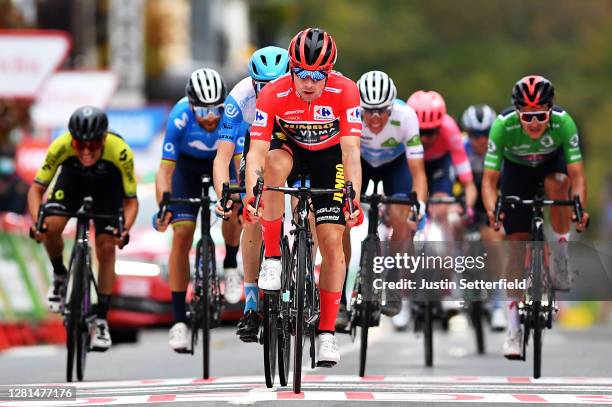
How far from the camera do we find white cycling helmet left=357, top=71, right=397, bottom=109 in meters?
15.7

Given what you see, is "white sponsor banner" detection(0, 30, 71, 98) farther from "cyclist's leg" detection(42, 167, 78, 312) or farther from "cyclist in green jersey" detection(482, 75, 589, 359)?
"cyclist in green jersey" detection(482, 75, 589, 359)

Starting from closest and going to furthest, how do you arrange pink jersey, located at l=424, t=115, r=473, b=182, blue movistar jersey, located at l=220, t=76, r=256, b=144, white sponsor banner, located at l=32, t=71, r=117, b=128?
1. blue movistar jersey, located at l=220, t=76, r=256, b=144
2. pink jersey, located at l=424, t=115, r=473, b=182
3. white sponsor banner, located at l=32, t=71, r=117, b=128

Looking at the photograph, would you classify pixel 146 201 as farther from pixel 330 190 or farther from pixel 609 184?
pixel 609 184

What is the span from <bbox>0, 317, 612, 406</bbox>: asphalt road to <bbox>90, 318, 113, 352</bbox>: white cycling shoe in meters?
0.27

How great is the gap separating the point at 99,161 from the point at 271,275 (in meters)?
3.00

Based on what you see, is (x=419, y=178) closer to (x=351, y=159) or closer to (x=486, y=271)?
(x=486, y=271)

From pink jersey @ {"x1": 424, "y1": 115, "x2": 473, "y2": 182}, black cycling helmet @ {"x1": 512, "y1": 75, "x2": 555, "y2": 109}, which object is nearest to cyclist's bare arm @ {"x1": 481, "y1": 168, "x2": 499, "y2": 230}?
black cycling helmet @ {"x1": 512, "y1": 75, "x2": 555, "y2": 109}

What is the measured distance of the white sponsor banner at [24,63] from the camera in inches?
885

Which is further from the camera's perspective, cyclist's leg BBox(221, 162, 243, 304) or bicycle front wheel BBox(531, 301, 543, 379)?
cyclist's leg BBox(221, 162, 243, 304)

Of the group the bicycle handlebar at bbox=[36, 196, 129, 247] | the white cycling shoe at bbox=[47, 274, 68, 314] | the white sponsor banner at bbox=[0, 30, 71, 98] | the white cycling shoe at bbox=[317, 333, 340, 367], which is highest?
the white sponsor banner at bbox=[0, 30, 71, 98]

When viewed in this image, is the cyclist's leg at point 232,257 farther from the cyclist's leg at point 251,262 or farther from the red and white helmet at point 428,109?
the red and white helmet at point 428,109

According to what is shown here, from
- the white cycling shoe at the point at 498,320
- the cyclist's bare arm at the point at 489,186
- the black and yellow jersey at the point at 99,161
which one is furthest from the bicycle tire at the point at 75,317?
the white cycling shoe at the point at 498,320

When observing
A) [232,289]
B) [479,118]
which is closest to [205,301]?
[232,289]

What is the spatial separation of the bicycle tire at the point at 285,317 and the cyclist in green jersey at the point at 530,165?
2.34m
